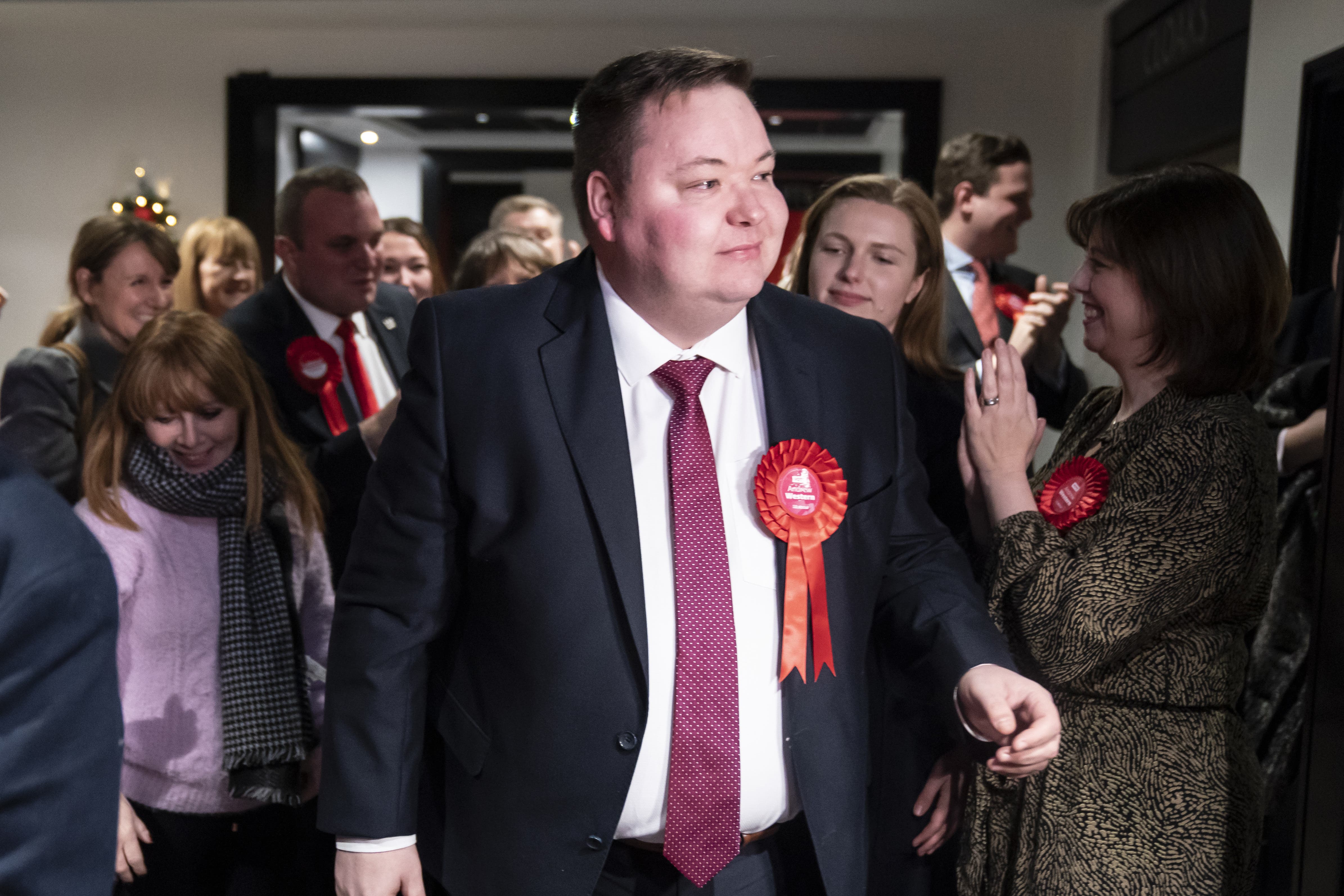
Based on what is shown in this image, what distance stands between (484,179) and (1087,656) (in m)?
8.20

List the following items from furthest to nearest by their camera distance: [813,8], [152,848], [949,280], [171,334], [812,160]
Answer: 1. [812,160]
2. [813,8]
3. [949,280]
4. [171,334]
5. [152,848]

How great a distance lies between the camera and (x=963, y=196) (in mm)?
3908

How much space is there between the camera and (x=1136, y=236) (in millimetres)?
1574

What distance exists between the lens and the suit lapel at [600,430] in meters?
1.23

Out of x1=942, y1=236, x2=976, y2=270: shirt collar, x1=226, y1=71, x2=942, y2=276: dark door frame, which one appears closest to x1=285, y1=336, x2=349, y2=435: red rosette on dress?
x1=942, y1=236, x2=976, y2=270: shirt collar

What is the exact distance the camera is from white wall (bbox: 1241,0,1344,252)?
349cm

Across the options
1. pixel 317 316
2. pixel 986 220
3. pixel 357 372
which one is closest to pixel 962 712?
pixel 357 372

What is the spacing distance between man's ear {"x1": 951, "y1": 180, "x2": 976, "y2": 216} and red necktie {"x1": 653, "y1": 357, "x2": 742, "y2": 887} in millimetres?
2962

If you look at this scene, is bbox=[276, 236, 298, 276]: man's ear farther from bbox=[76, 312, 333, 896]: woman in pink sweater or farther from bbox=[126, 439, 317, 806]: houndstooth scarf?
bbox=[126, 439, 317, 806]: houndstooth scarf

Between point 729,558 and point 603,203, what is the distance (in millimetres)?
456

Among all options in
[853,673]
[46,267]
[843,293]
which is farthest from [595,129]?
[46,267]

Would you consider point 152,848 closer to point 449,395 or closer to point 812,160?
point 449,395

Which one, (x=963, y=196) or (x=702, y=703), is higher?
(x=963, y=196)

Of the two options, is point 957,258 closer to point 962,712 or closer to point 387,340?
point 387,340
